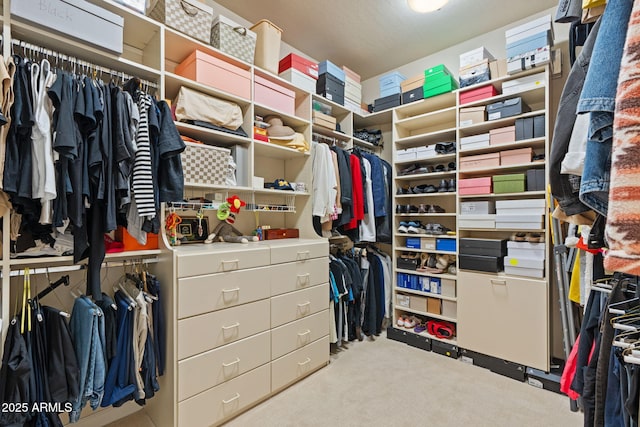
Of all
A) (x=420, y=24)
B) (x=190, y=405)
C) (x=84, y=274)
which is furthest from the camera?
(x=420, y=24)

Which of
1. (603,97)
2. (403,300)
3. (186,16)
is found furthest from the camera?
(403,300)

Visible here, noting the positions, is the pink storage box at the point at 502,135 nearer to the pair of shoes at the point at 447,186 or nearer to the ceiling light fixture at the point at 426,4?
the pair of shoes at the point at 447,186

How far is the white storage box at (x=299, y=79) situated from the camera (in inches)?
99.4

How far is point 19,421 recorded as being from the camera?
125cm

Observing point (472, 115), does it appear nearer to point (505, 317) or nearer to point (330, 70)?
point (330, 70)

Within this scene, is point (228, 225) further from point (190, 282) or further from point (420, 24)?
point (420, 24)

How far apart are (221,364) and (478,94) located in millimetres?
2785

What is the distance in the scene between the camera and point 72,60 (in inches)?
60.6

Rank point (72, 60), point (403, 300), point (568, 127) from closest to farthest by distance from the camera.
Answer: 1. point (568, 127)
2. point (72, 60)
3. point (403, 300)

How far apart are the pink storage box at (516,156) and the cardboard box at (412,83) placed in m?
1.01

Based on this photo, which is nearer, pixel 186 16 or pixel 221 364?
pixel 221 364

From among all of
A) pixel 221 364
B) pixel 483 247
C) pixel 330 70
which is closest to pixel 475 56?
pixel 330 70

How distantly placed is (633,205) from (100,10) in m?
2.11

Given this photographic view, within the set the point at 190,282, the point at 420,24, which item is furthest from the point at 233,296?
the point at 420,24
